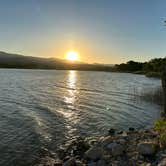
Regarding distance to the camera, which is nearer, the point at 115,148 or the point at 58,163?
the point at 58,163

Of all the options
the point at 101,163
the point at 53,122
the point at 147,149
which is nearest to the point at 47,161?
the point at 101,163

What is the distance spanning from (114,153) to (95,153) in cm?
103

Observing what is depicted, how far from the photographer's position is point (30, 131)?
655 inches

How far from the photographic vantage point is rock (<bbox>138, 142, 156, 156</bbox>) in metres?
10.7

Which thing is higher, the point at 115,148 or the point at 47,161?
the point at 115,148

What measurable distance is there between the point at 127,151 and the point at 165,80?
252 inches

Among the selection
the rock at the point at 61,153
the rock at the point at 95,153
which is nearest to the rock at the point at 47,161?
the rock at the point at 61,153

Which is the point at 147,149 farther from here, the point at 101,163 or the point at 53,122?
the point at 53,122

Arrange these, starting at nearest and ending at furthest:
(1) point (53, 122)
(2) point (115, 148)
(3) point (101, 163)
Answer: (3) point (101, 163) → (2) point (115, 148) → (1) point (53, 122)

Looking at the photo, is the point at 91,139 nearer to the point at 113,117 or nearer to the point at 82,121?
the point at 82,121

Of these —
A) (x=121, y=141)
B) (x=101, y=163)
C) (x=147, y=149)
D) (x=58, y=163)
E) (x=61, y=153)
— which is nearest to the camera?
(x=101, y=163)

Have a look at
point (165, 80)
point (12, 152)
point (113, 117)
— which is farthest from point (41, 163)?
point (113, 117)

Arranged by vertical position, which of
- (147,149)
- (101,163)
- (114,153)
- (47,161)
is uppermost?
(147,149)

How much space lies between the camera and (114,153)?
37.2ft
